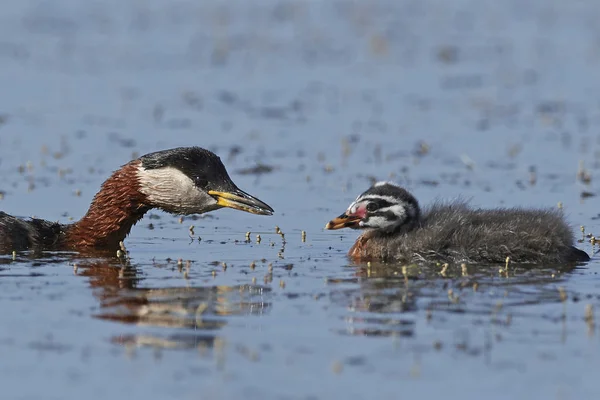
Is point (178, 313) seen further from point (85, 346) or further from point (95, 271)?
point (95, 271)

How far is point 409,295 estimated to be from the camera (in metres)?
10.8

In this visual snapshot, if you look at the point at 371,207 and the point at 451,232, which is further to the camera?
the point at 371,207

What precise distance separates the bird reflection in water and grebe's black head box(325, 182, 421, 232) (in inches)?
69.8

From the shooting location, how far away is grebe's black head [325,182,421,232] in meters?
12.7

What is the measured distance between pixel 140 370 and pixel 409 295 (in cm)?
280

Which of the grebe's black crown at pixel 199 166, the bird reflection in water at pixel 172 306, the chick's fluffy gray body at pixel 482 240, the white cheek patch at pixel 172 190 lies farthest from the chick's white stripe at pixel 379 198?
the bird reflection in water at pixel 172 306

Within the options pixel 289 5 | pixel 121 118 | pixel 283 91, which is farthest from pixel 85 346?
pixel 289 5

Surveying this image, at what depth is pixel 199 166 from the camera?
42.3ft

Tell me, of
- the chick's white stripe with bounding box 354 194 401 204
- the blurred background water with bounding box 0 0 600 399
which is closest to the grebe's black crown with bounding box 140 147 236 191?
the blurred background water with bounding box 0 0 600 399

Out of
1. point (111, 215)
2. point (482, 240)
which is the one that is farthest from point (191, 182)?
point (482, 240)

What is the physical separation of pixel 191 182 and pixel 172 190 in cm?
20

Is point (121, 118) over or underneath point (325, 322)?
over

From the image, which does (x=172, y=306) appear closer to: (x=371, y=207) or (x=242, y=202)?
(x=242, y=202)

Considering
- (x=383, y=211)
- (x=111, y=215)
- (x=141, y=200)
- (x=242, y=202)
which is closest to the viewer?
(x=383, y=211)
